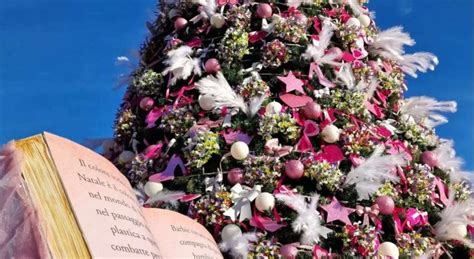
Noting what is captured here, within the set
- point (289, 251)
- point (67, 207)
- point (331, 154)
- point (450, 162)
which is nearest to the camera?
point (67, 207)

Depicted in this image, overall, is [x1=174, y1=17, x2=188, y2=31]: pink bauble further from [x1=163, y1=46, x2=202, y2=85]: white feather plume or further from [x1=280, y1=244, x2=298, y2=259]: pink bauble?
[x1=280, y1=244, x2=298, y2=259]: pink bauble

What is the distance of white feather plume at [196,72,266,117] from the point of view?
9.05 ft

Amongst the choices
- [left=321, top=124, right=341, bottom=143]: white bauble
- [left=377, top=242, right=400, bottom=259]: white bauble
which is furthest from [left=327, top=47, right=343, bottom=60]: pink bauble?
[left=377, top=242, right=400, bottom=259]: white bauble

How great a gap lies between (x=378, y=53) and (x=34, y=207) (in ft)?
8.86

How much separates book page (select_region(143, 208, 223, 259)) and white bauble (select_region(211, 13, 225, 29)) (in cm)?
165

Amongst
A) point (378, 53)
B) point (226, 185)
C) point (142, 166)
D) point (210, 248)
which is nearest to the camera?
point (210, 248)

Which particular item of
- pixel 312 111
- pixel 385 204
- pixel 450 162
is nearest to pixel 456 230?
pixel 385 204

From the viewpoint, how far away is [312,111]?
9.00 ft

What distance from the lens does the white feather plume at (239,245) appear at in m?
2.37

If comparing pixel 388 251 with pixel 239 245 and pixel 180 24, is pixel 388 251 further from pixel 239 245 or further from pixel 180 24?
pixel 180 24

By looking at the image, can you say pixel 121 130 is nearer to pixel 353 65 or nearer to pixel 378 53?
pixel 353 65

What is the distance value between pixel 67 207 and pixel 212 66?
188cm

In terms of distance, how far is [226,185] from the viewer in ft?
8.56

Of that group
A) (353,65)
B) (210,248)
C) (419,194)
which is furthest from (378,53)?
(210,248)
